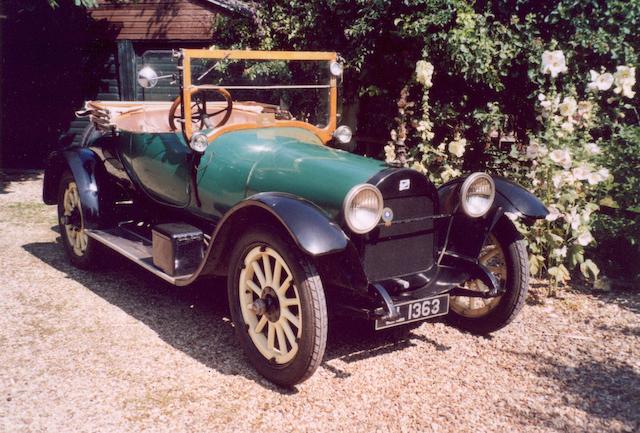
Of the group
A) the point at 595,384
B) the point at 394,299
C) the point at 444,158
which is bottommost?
the point at 595,384

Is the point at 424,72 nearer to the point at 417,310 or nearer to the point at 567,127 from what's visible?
the point at 567,127

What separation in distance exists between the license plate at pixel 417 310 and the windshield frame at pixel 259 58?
1643mm

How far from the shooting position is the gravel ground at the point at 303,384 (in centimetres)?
310

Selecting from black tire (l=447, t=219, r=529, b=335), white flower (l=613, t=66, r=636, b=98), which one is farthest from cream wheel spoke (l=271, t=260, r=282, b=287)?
white flower (l=613, t=66, r=636, b=98)

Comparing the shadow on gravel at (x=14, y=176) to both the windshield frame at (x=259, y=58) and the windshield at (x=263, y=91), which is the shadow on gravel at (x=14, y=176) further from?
the windshield frame at (x=259, y=58)

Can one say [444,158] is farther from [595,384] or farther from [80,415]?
[80,415]

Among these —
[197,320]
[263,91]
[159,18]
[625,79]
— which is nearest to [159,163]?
[263,91]

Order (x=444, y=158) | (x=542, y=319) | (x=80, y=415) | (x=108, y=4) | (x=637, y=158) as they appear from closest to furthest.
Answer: (x=80, y=415)
(x=542, y=319)
(x=637, y=158)
(x=444, y=158)
(x=108, y=4)

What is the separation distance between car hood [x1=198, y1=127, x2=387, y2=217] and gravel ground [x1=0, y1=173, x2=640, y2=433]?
93cm

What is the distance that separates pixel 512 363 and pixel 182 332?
6.63ft

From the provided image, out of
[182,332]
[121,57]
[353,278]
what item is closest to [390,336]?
[353,278]

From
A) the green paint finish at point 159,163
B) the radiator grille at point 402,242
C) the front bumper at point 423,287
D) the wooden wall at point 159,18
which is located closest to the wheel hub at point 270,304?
the front bumper at point 423,287

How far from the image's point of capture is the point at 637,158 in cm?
499

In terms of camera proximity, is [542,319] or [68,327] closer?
[68,327]
